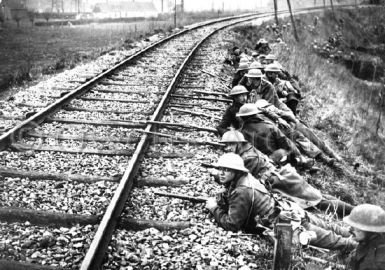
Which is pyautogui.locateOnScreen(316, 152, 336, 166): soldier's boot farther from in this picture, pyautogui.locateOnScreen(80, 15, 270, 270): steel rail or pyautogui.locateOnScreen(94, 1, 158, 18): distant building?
pyautogui.locateOnScreen(94, 1, 158, 18): distant building

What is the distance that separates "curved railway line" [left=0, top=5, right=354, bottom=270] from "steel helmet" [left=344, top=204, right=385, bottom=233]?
4.28ft

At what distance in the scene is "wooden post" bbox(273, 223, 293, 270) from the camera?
3.74 m

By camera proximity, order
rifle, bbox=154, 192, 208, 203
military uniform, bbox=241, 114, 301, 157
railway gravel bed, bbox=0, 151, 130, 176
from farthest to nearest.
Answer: military uniform, bbox=241, 114, 301, 157
railway gravel bed, bbox=0, 151, 130, 176
rifle, bbox=154, 192, 208, 203

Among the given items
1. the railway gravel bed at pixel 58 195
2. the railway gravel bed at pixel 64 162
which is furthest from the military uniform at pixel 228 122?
the railway gravel bed at pixel 58 195

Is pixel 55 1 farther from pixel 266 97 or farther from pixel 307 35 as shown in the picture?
pixel 266 97

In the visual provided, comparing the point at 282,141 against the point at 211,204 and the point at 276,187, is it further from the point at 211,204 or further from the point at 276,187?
the point at 211,204

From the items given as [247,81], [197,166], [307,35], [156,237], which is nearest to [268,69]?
[247,81]

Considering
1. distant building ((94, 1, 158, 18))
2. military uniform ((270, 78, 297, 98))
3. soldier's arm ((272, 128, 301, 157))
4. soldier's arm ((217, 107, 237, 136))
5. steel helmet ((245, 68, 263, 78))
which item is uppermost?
distant building ((94, 1, 158, 18))

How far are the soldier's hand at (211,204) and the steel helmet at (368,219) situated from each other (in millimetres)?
1492

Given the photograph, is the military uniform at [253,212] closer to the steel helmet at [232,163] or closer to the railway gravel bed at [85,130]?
the steel helmet at [232,163]

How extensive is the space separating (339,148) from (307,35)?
23.0 metres

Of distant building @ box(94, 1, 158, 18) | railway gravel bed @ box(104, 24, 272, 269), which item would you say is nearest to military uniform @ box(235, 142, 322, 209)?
railway gravel bed @ box(104, 24, 272, 269)

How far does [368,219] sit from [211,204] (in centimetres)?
172

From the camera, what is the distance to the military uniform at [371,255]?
357 cm
